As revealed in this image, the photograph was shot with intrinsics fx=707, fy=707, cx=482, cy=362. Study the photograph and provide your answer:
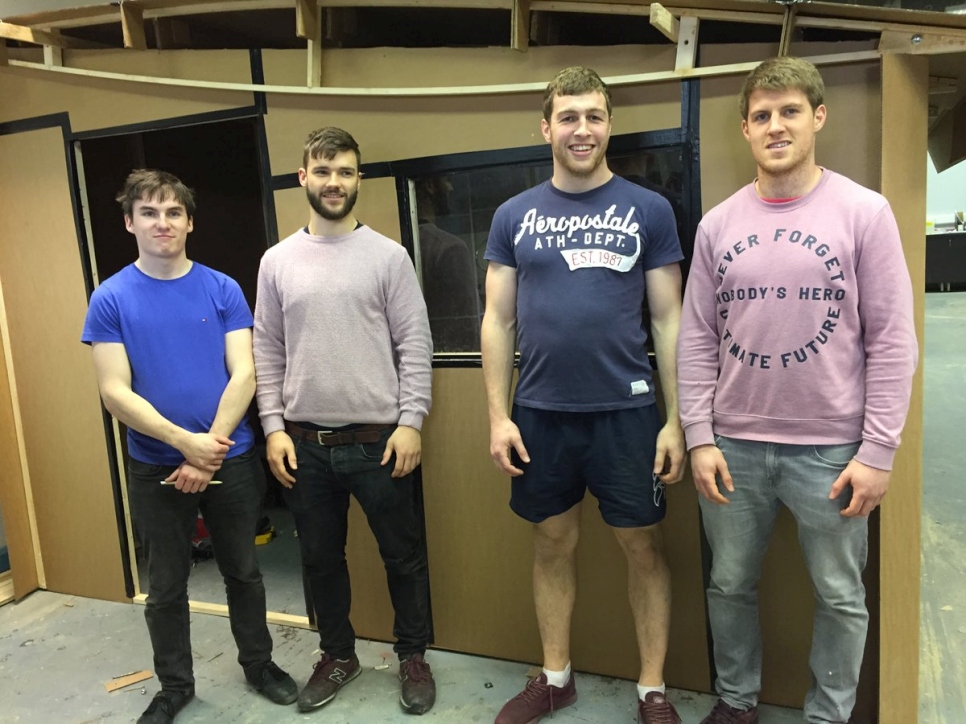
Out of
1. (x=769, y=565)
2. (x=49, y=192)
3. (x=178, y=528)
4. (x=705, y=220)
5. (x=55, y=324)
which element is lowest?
(x=769, y=565)

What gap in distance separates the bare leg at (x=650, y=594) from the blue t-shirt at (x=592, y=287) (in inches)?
16.1

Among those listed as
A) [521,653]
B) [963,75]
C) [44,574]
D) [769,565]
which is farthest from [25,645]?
[963,75]

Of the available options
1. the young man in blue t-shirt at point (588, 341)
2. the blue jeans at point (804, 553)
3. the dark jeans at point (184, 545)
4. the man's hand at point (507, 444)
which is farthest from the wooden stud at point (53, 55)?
the blue jeans at point (804, 553)

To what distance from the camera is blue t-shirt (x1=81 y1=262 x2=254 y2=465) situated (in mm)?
2041

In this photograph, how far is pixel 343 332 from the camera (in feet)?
6.79

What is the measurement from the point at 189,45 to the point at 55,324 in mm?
1248

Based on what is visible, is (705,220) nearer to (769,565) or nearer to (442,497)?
(769,565)

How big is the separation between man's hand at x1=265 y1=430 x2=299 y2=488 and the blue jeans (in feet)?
3.95

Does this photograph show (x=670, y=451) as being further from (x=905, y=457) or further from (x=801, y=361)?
(x=905, y=457)

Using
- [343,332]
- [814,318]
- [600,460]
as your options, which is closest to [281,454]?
[343,332]

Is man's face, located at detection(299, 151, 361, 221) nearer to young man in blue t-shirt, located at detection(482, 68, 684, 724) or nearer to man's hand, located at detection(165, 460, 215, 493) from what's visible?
young man in blue t-shirt, located at detection(482, 68, 684, 724)

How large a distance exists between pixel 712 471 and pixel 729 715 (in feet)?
2.45

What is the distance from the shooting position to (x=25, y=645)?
2723mm

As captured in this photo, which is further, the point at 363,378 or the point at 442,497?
the point at 442,497
